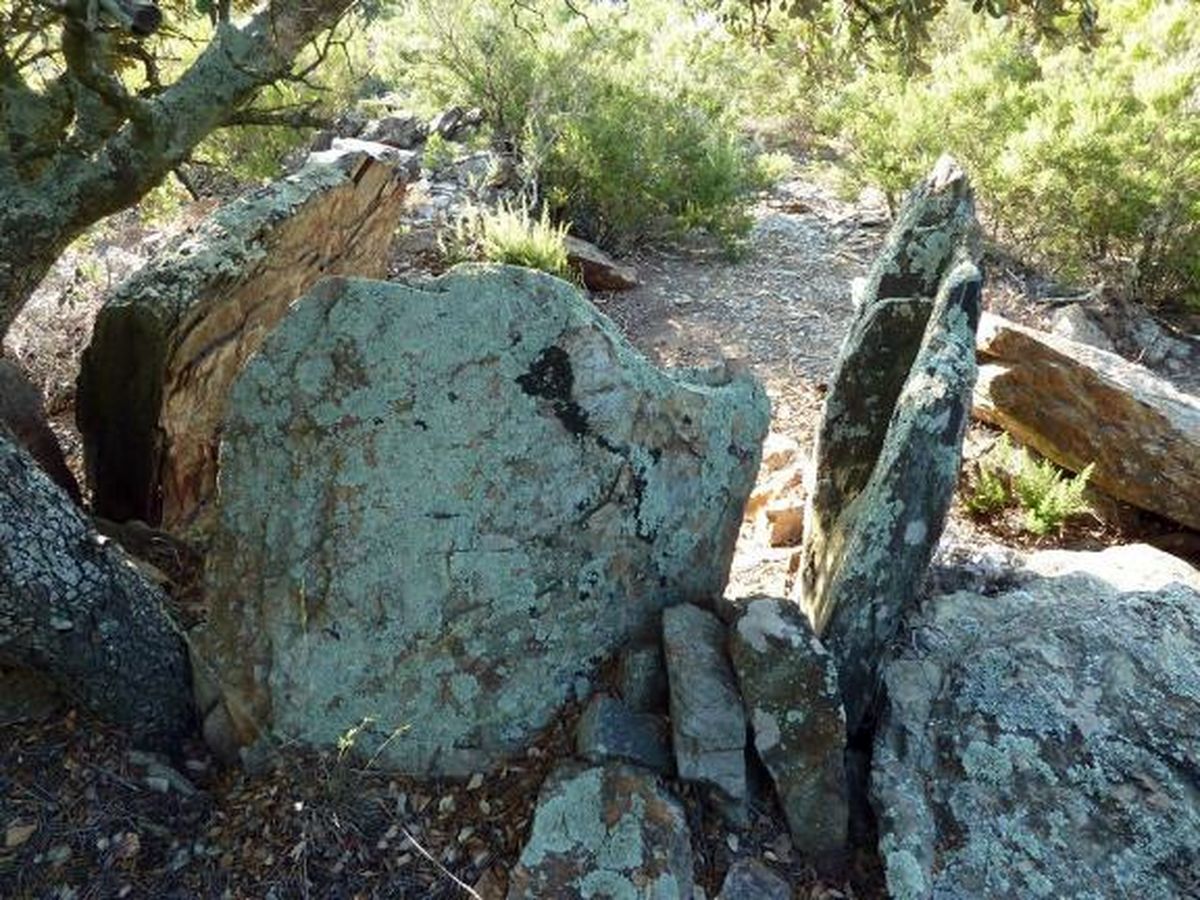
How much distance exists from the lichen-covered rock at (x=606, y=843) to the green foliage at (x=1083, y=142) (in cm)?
673

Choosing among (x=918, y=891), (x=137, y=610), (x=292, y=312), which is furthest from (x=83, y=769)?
(x=918, y=891)

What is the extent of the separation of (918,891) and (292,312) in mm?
2131

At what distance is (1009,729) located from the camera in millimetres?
2541

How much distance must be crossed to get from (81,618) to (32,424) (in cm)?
143

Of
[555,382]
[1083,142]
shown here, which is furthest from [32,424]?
[1083,142]

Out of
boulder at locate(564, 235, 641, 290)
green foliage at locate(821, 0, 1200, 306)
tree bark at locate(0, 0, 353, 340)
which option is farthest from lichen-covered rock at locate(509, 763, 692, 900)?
green foliage at locate(821, 0, 1200, 306)

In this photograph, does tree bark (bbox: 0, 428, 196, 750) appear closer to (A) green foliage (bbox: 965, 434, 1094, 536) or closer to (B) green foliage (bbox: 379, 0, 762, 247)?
(A) green foliage (bbox: 965, 434, 1094, 536)

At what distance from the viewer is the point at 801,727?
7.52 ft

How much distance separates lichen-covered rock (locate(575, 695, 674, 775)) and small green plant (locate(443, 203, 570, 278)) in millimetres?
4845

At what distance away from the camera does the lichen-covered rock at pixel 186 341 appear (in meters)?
3.58

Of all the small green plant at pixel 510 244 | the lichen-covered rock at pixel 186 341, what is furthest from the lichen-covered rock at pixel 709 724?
the small green plant at pixel 510 244

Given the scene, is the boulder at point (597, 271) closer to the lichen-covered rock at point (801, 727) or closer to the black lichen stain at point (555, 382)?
the black lichen stain at point (555, 382)

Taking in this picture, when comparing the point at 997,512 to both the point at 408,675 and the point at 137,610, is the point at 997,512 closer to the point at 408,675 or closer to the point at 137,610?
the point at 408,675

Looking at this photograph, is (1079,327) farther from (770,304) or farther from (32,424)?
(32,424)
